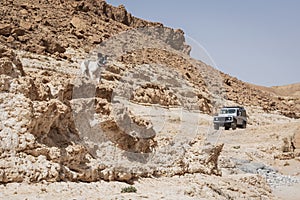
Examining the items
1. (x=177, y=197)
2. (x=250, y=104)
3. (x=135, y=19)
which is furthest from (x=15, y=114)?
(x=135, y=19)

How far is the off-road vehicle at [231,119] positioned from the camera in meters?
30.0

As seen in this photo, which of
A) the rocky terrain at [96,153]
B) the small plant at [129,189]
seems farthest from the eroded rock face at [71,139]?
the small plant at [129,189]

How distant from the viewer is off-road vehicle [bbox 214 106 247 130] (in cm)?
3004

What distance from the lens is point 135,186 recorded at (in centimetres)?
827

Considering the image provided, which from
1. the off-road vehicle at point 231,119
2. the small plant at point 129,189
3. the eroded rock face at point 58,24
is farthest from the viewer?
the eroded rock face at point 58,24

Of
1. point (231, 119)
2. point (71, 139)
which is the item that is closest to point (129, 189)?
point (71, 139)

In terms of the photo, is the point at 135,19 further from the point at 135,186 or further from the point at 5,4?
the point at 135,186

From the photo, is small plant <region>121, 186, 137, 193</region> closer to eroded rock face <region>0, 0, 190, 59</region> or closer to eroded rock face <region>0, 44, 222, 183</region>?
eroded rock face <region>0, 44, 222, 183</region>

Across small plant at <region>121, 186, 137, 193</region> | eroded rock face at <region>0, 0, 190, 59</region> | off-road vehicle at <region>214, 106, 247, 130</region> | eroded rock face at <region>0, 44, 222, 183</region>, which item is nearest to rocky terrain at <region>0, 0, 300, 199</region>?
eroded rock face at <region>0, 44, 222, 183</region>

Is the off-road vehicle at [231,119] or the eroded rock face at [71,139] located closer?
the eroded rock face at [71,139]

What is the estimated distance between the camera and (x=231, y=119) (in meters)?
30.2

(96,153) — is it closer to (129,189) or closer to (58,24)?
(129,189)

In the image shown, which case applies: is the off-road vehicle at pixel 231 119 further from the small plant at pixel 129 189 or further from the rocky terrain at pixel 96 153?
the small plant at pixel 129 189

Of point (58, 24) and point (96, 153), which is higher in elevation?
point (58, 24)
